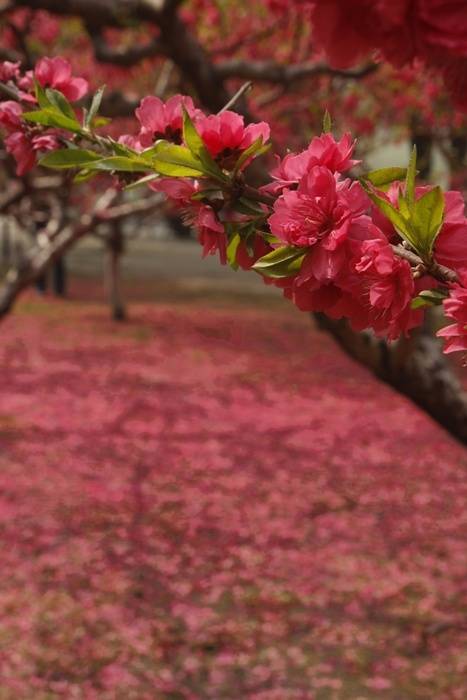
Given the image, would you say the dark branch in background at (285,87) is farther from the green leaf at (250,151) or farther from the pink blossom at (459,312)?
the pink blossom at (459,312)

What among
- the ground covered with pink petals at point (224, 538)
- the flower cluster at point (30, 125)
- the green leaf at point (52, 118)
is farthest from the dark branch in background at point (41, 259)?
the green leaf at point (52, 118)

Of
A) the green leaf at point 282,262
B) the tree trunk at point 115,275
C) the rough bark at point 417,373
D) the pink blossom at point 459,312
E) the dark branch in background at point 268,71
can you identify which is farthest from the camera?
the tree trunk at point 115,275

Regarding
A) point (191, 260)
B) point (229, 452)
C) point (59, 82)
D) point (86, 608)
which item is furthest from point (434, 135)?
point (191, 260)

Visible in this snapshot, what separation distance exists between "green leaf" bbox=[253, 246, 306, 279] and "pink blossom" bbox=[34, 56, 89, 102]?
658mm

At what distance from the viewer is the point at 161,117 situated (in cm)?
160

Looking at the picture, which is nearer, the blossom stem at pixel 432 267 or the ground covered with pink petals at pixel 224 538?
the blossom stem at pixel 432 267

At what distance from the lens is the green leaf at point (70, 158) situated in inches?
59.7

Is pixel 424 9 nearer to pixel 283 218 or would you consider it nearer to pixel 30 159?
pixel 283 218

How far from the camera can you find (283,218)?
1.36 m

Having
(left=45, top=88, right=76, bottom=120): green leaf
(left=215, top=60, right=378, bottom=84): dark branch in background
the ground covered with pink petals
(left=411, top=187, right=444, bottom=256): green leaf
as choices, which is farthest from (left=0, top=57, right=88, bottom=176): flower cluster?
(left=215, top=60, right=378, bottom=84): dark branch in background

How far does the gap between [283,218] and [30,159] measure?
2.15 ft

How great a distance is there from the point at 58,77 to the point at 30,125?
4.4 inches

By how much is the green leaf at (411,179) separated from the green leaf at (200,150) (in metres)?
0.32

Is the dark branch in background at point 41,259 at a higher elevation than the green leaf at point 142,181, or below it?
below
